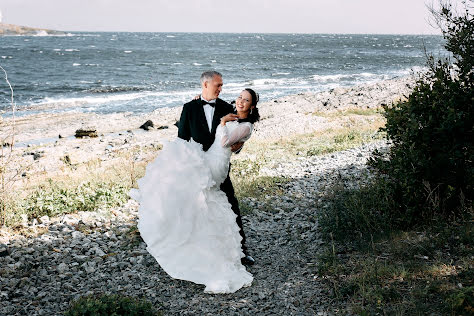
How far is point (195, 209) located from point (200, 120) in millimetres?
1331

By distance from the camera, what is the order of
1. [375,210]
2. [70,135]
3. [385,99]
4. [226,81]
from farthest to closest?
1. [226,81]
2. [385,99]
3. [70,135]
4. [375,210]

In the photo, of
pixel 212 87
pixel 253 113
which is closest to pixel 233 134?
pixel 253 113

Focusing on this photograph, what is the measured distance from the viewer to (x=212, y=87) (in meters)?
6.02

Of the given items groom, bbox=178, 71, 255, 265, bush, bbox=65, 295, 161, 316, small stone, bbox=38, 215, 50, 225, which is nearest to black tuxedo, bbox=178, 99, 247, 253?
groom, bbox=178, 71, 255, 265

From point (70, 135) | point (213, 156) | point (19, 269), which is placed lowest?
point (70, 135)

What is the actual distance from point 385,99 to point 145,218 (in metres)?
26.6

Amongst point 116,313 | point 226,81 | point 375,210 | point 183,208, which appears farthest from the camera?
point 226,81

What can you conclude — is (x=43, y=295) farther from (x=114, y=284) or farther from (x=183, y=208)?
(x=183, y=208)

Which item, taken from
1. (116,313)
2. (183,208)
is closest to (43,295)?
(116,313)

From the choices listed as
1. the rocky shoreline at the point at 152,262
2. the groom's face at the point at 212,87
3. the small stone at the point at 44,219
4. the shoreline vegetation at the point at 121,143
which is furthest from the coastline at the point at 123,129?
the groom's face at the point at 212,87

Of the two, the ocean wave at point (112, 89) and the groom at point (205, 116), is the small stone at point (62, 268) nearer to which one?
the groom at point (205, 116)

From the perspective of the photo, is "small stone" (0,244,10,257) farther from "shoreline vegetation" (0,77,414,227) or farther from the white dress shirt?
the white dress shirt

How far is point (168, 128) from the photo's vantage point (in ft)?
86.2

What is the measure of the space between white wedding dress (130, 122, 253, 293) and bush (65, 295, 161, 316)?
110 centimetres
